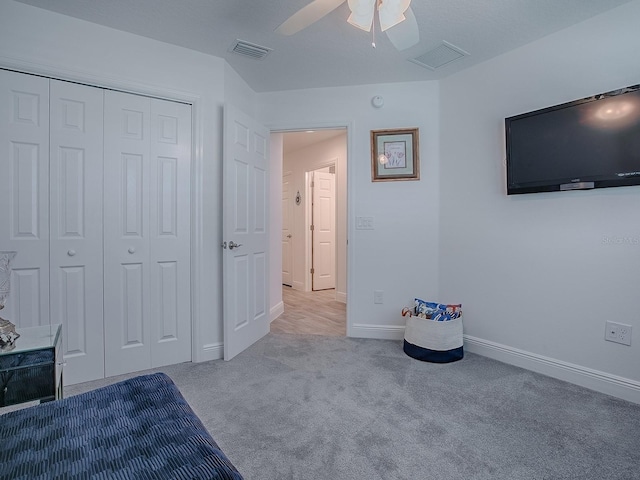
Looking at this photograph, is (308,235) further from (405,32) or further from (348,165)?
(405,32)

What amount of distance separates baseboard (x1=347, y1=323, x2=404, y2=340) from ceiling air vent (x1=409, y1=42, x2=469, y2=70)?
2.24 m

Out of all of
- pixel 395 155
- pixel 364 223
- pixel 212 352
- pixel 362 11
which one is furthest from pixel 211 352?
pixel 362 11

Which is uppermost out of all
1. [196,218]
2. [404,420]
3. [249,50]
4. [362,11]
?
[249,50]

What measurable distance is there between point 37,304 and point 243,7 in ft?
7.15

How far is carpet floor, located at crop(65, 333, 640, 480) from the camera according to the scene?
144 cm

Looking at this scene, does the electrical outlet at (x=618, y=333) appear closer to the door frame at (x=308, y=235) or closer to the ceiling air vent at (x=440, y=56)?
the ceiling air vent at (x=440, y=56)

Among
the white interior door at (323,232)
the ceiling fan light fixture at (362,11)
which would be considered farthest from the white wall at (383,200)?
the white interior door at (323,232)

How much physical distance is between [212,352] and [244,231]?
98cm

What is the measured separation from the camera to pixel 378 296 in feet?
10.4

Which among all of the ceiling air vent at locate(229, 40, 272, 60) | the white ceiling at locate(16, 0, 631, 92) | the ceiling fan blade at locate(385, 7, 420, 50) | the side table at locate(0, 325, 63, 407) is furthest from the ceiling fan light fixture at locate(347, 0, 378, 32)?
the side table at locate(0, 325, 63, 407)

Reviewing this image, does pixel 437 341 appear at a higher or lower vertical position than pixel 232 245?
lower

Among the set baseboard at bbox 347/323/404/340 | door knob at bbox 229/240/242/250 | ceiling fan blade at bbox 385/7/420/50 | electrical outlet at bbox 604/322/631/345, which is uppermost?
ceiling fan blade at bbox 385/7/420/50

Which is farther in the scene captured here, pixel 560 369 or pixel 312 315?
pixel 312 315

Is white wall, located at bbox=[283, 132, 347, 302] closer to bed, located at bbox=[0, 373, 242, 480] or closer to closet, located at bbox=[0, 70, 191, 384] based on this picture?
closet, located at bbox=[0, 70, 191, 384]
